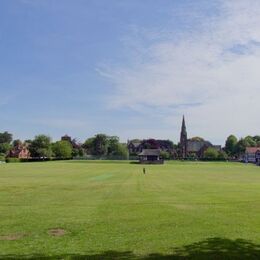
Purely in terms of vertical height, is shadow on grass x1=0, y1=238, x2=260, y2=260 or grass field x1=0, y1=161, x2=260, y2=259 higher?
grass field x1=0, y1=161, x2=260, y2=259

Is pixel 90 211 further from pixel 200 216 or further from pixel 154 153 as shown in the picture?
pixel 154 153

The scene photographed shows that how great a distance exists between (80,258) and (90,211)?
36.1ft

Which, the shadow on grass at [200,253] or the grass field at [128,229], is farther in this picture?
the grass field at [128,229]

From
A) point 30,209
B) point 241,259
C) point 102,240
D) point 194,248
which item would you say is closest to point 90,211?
point 30,209

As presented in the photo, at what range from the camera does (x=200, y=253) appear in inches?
626

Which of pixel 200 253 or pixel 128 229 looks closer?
pixel 200 253

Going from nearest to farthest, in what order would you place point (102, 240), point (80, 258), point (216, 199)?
point (80, 258) → point (102, 240) → point (216, 199)

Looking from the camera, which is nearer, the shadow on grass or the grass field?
the shadow on grass

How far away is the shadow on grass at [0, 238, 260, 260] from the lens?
15.2m

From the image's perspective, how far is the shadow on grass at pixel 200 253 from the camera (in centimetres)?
1520

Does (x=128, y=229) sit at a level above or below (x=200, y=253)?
above

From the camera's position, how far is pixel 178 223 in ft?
72.0

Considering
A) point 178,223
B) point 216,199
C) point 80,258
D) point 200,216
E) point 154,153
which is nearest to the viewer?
point 80,258

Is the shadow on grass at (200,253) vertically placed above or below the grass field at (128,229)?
below
